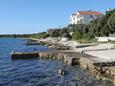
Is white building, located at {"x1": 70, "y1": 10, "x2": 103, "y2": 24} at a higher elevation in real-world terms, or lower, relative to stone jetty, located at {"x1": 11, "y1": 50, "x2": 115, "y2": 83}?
higher

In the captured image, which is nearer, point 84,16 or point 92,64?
point 92,64

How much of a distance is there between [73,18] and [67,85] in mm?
160241

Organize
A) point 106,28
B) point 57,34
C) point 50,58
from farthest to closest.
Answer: point 57,34 < point 106,28 < point 50,58

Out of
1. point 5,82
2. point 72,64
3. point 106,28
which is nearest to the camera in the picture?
point 5,82

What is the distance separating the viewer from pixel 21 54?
60.0 meters

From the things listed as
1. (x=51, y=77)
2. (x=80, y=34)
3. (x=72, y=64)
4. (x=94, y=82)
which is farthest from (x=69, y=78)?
(x=80, y=34)

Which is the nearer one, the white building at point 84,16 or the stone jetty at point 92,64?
the stone jetty at point 92,64

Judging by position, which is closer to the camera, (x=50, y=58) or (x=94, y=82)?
(x=94, y=82)

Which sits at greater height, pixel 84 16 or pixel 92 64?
pixel 84 16

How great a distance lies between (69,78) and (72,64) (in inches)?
445

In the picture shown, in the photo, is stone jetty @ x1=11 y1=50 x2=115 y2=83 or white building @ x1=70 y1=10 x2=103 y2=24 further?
white building @ x1=70 y1=10 x2=103 y2=24

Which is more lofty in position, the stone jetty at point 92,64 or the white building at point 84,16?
the white building at point 84,16

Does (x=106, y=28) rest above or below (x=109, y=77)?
above

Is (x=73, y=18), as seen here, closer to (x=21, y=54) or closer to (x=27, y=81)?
(x=21, y=54)
